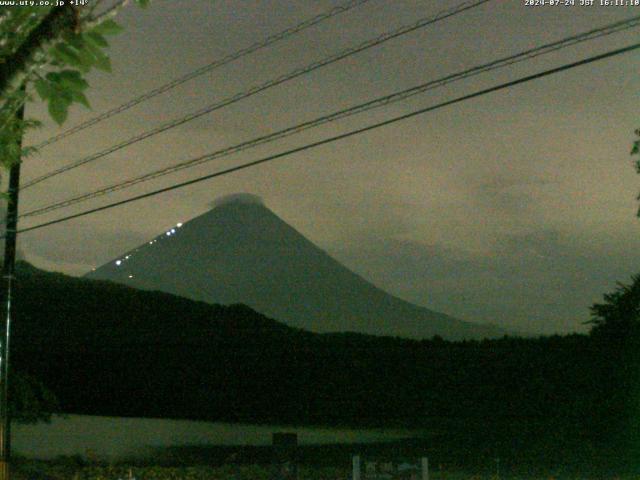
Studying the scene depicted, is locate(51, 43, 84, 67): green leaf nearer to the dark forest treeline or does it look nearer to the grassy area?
the grassy area

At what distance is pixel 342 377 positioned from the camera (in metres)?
30.1

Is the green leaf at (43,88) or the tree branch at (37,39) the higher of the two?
the tree branch at (37,39)

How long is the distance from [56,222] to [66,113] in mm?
11336

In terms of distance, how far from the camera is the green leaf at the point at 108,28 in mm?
3609

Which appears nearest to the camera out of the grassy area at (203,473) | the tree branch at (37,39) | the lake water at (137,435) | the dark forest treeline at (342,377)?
the tree branch at (37,39)

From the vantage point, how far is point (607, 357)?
2114 centimetres

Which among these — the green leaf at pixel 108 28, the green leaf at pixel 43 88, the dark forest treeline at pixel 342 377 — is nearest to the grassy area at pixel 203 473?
the dark forest treeline at pixel 342 377

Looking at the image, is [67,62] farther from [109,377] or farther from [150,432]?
[109,377]

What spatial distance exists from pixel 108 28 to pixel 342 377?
27038 mm

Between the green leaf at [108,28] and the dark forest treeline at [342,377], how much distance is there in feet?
56.2

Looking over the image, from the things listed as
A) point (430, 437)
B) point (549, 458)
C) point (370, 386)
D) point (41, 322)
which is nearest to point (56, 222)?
point (549, 458)

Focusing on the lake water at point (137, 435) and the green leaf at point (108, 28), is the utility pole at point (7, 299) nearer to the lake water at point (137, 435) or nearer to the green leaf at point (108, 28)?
Answer: the lake water at point (137, 435)

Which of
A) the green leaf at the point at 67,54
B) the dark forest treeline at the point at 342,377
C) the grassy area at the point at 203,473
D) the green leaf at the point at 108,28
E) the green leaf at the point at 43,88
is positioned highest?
the green leaf at the point at 108,28

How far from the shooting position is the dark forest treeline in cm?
2120
